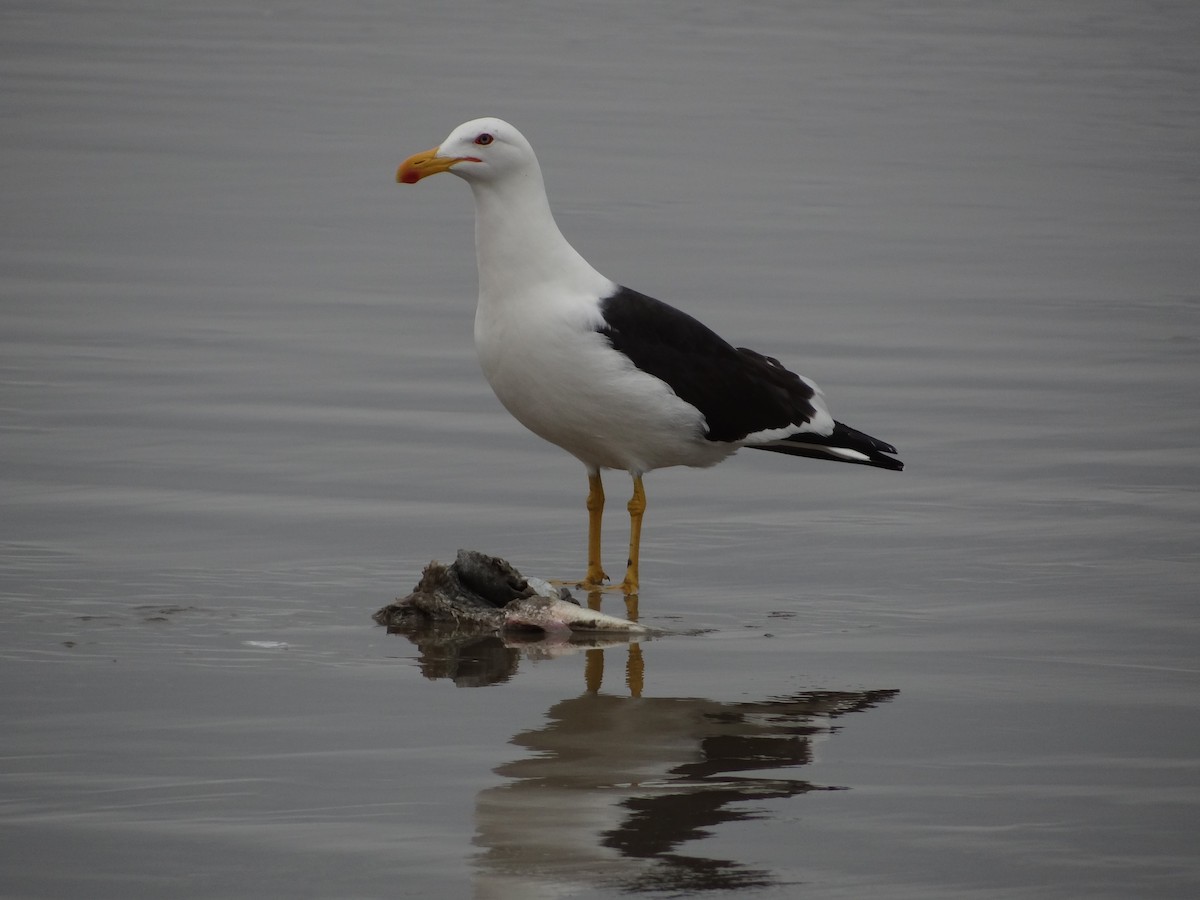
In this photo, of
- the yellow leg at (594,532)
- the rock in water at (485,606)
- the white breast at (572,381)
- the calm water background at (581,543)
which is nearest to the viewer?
the calm water background at (581,543)

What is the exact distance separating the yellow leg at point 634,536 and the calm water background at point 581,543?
0.08m

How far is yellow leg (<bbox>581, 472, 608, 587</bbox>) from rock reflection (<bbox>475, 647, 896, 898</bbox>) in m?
1.44

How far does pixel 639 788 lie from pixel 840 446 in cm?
321

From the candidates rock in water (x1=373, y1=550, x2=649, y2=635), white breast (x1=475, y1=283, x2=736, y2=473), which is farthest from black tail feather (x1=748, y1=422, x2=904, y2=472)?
rock in water (x1=373, y1=550, x2=649, y2=635)

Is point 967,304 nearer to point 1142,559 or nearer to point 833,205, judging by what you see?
point 833,205

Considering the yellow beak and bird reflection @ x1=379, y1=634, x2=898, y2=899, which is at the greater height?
the yellow beak

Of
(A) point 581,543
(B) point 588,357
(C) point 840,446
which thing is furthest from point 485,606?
(C) point 840,446

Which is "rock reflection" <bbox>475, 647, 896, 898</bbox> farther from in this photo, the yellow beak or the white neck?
the yellow beak

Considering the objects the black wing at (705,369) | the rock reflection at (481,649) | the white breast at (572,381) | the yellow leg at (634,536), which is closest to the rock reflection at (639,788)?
the rock reflection at (481,649)

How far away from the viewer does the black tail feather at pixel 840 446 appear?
8109mm

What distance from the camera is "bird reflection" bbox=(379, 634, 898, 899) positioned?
15.2 ft

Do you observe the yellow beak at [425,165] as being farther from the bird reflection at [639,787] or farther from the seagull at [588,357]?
the bird reflection at [639,787]

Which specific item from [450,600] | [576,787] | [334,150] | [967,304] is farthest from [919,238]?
[576,787]

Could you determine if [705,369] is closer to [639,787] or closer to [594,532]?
[594,532]
